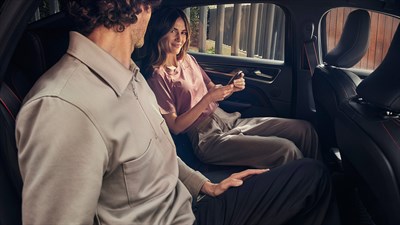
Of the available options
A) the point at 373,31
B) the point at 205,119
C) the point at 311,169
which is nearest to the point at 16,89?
the point at 311,169

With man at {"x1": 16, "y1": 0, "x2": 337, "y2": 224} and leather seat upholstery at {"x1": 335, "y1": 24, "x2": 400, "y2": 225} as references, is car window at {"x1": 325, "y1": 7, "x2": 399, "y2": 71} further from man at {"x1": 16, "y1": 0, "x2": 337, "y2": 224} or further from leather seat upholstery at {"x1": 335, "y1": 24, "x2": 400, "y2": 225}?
man at {"x1": 16, "y1": 0, "x2": 337, "y2": 224}

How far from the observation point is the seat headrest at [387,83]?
141 cm

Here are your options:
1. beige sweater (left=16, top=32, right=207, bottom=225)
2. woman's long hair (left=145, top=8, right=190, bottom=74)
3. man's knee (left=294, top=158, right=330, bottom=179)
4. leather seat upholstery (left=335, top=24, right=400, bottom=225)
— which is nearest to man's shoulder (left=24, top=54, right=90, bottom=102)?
beige sweater (left=16, top=32, right=207, bottom=225)

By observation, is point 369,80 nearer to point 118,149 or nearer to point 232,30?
point 118,149

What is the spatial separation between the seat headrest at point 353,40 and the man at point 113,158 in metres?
0.78

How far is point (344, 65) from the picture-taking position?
204 cm

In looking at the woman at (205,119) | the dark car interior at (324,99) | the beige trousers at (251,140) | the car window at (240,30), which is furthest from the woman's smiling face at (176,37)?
the beige trousers at (251,140)

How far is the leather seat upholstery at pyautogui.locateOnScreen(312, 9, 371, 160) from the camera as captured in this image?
6.26ft

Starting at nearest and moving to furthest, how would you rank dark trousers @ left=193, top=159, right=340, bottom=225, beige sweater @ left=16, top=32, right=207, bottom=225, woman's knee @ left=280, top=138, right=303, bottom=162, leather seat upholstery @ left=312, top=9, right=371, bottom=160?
beige sweater @ left=16, top=32, right=207, bottom=225, dark trousers @ left=193, top=159, right=340, bottom=225, leather seat upholstery @ left=312, top=9, right=371, bottom=160, woman's knee @ left=280, top=138, right=303, bottom=162

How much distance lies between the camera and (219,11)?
2801mm

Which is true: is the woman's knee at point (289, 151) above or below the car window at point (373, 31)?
below

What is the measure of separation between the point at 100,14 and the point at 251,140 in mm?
1221

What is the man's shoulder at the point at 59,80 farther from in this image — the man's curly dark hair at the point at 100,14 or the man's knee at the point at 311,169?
the man's knee at the point at 311,169

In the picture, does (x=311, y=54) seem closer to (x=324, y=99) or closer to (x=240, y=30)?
(x=324, y=99)
